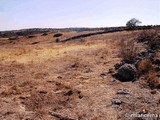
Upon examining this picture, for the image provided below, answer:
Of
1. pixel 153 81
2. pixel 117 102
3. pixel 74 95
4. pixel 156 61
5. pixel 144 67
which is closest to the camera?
pixel 117 102

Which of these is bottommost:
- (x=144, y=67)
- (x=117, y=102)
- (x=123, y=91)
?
(x=117, y=102)

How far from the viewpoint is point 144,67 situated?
589 inches

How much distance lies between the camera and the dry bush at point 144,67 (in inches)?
581

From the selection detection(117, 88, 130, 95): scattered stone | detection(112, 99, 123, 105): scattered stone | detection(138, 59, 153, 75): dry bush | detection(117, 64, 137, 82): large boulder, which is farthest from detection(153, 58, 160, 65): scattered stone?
detection(112, 99, 123, 105): scattered stone

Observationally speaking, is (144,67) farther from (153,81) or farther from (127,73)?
(153,81)

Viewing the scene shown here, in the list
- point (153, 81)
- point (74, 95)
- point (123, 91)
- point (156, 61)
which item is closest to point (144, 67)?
point (156, 61)

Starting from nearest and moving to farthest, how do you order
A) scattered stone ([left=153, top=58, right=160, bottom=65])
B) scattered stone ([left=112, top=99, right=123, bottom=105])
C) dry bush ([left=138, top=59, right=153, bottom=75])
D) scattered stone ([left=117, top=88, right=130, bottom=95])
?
scattered stone ([left=112, top=99, right=123, bottom=105])
scattered stone ([left=117, top=88, right=130, bottom=95])
dry bush ([left=138, top=59, right=153, bottom=75])
scattered stone ([left=153, top=58, right=160, bottom=65])

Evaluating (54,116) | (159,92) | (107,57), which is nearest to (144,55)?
(107,57)

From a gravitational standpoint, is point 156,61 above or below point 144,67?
above

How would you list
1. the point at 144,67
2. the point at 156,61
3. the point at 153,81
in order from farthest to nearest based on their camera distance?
1. the point at 156,61
2. the point at 144,67
3. the point at 153,81

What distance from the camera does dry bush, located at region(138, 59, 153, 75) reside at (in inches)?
581

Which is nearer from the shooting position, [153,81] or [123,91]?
[123,91]

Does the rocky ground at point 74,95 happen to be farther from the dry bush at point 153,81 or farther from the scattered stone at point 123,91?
the dry bush at point 153,81

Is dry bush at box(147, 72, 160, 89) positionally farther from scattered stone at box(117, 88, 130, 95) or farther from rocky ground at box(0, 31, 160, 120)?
scattered stone at box(117, 88, 130, 95)
